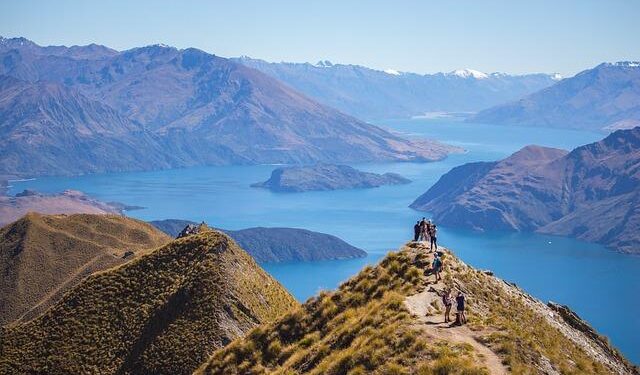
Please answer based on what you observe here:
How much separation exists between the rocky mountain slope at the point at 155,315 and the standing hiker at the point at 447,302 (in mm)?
18648

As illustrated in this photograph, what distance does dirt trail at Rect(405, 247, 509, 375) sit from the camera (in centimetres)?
2405

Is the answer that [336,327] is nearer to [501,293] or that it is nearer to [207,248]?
[501,293]

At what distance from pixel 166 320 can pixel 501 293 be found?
22.2 m

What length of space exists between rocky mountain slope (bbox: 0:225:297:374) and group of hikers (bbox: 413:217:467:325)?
43.9 ft

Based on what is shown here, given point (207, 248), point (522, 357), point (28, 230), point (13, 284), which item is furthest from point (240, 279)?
point (28, 230)

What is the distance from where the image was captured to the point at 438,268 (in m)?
31.8

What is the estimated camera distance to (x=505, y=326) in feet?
88.4

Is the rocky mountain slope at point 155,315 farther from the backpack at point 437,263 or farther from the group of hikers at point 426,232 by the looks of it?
the backpack at point 437,263

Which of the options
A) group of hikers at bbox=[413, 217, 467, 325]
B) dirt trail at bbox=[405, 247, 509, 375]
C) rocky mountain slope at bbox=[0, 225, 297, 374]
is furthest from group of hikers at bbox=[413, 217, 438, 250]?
rocky mountain slope at bbox=[0, 225, 297, 374]

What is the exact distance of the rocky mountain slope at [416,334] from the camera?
24.4m

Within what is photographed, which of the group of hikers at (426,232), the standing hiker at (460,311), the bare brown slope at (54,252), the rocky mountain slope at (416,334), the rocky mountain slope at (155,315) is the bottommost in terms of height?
the bare brown slope at (54,252)

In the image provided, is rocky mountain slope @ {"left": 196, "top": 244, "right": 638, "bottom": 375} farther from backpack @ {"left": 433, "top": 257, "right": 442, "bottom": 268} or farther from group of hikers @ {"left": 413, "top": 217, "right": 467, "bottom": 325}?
backpack @ {"left": 433, "top": 257, "right": 442, "bottom": 268}

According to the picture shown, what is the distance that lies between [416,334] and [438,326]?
1506 millimetres

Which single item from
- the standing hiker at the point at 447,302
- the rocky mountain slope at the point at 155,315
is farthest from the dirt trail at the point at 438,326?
the rocky mountain slope at the point at 155,315
